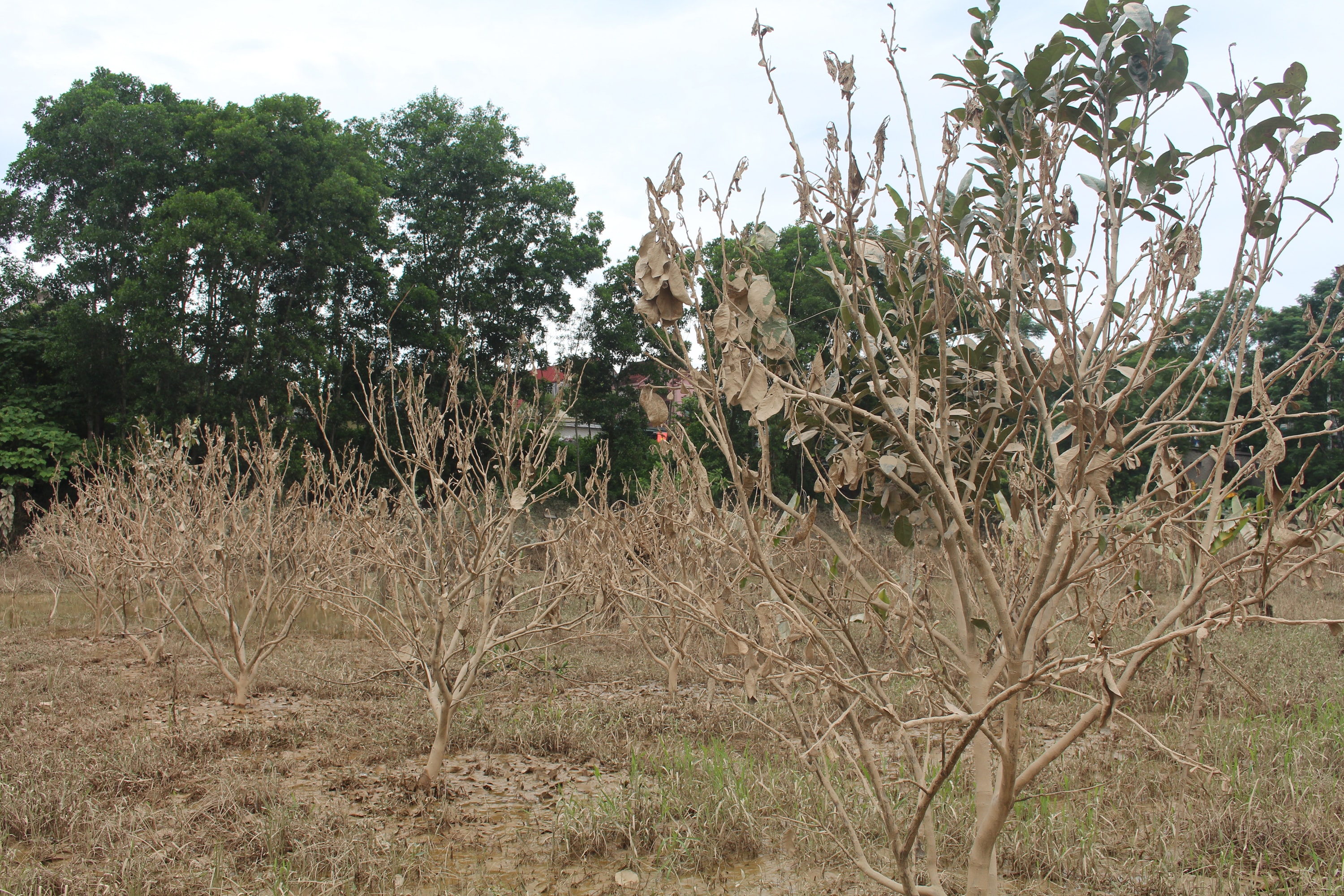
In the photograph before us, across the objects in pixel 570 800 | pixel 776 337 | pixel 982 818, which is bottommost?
pixel 570 800

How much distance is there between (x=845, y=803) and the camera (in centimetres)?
341

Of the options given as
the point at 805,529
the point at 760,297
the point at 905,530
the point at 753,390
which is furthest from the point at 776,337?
the point at 905,530

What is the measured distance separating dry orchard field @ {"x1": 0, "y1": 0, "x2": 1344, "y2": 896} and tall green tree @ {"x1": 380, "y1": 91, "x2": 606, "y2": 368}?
49.3 ft

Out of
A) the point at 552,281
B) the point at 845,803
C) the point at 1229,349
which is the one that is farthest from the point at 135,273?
the point at 1229,349

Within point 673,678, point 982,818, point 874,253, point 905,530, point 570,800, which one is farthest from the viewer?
point 673,678

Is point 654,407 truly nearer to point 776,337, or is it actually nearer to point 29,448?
point 776,337

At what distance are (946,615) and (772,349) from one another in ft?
28.4

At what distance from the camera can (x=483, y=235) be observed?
21781 mm

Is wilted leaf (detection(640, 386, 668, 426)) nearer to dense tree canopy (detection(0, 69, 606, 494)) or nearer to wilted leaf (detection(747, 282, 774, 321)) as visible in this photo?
wilted leaf (detection(747, 282, 774, 321))

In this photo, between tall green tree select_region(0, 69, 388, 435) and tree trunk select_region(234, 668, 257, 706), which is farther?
tall green tree select_region(0, 69, 388, 435)

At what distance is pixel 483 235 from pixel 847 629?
21626 millimetres

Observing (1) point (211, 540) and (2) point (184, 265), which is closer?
(1) point (211, 540)

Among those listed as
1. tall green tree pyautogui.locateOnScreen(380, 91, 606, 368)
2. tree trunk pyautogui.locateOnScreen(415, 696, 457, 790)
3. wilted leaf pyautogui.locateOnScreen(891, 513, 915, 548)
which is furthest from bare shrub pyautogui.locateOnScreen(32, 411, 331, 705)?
tall green tree pyautogui.locateOnScreen(380, 91, 606, 368)

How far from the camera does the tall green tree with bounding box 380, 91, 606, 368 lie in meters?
21.4
